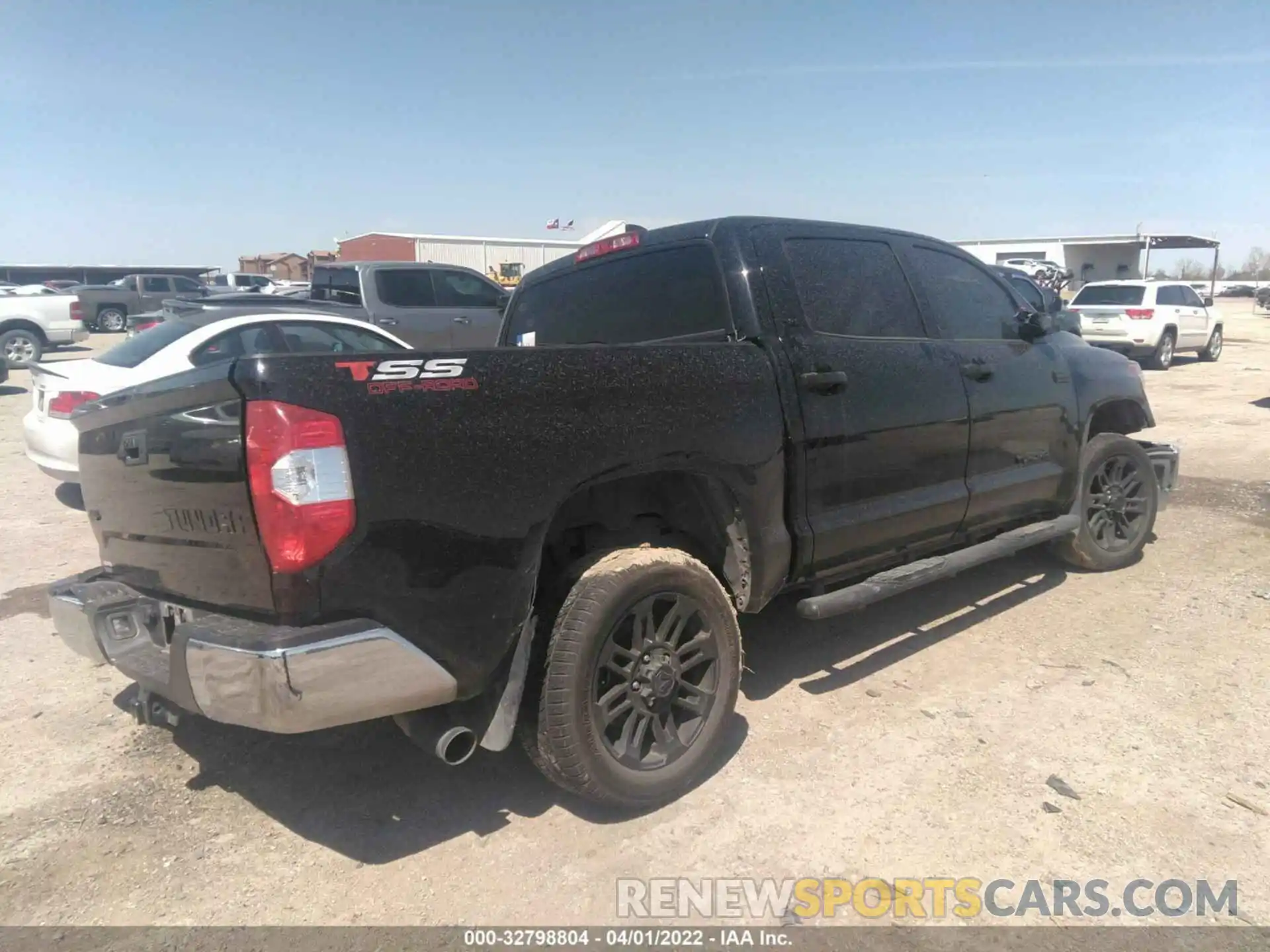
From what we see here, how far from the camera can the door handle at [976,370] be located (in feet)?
14.0

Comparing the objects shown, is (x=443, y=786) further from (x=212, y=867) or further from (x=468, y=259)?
(x=468, y=259)

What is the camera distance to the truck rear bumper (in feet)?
7.43

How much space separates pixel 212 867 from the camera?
277cm

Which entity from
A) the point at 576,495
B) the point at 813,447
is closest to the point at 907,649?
the point at 813,447

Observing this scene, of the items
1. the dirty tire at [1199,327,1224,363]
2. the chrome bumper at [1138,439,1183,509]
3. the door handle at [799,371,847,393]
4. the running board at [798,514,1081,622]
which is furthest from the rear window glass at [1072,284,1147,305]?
the door handle at [799,371,847,393]

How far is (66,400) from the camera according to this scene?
6.57 m

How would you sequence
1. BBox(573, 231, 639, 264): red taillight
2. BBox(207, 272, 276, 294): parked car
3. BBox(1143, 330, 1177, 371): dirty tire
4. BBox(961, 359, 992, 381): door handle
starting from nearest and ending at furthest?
1. BBox(573, 231, 639, 264): red taillight
2. BBox(961, 359, 992, 381): door handle
3. BBox(1143, 330, 1177, 371): dirty tire
4. BBox(207, 272, 276, 294): parked car

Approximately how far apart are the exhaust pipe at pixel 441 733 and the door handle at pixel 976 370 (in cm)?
289

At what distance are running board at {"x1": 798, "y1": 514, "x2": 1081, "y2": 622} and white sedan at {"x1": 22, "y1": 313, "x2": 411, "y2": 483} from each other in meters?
4.18

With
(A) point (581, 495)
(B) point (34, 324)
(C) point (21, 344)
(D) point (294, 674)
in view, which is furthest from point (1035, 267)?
(D) point (294, 674)

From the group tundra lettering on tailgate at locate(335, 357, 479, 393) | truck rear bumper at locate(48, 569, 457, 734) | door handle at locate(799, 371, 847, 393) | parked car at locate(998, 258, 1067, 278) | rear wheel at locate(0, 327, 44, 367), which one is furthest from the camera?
parked car at locate(998, 258, 1067, 278)

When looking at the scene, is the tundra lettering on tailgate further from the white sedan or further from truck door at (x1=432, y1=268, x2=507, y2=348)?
truck door at (x1=432, y1=268, x2=507, y2=348)

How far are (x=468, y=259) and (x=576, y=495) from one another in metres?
31.7

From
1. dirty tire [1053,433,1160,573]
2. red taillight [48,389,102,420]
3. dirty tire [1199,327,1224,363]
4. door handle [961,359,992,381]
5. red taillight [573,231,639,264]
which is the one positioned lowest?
dirty tire [1199,327,1224,363]
